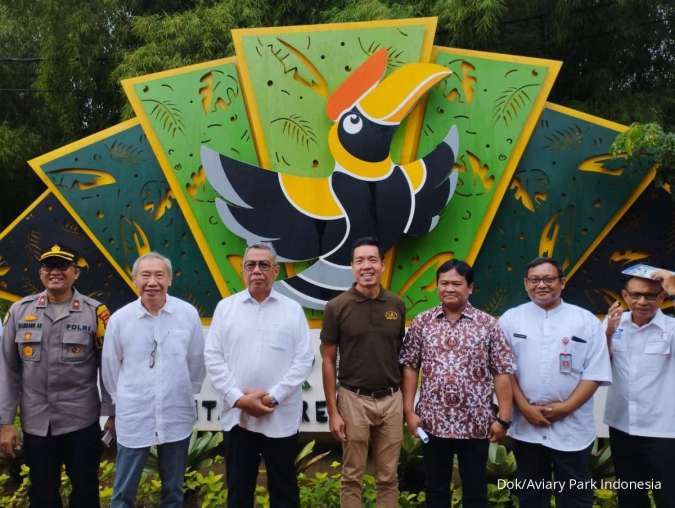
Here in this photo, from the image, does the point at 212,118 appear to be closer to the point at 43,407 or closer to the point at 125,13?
the point at 43,407

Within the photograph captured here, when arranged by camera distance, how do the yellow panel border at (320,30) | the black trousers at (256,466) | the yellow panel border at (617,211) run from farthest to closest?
the yellow panel border at (320,30) → the yellow panel border at (617,211) → the black trousers at (256,466)

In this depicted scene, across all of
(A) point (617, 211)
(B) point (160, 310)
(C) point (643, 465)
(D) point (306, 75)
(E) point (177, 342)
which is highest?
(D) point (306, 75)

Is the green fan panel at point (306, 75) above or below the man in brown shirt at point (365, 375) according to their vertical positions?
above

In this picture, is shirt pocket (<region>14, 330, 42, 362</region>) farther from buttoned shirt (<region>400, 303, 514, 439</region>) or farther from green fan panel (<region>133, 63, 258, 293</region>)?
green fan panel (<region>133, 63, 258, 293</region>)

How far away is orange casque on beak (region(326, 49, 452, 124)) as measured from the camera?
178 inches

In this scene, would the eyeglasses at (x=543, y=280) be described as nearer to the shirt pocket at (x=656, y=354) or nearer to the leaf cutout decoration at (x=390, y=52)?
the shirt pocket at (x=656, y=354)

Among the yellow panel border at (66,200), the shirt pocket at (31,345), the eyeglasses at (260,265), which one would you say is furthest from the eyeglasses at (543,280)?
the yellow panel border at (66,200)

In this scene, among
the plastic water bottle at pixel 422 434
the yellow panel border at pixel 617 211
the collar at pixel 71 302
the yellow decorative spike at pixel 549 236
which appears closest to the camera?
the plastic water bottle at pixel 422 434

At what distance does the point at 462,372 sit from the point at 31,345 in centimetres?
187

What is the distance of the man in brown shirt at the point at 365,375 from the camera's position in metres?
2.83

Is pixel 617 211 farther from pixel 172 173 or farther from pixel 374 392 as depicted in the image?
pixel 172 173

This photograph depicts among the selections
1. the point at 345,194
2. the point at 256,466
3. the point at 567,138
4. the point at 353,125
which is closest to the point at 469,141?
the point at 567,138

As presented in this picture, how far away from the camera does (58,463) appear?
2900 millimetres

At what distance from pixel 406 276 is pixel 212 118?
180cm
